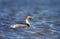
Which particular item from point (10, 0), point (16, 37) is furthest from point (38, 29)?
point (10, 0)

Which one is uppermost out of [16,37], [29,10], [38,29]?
[29,10]

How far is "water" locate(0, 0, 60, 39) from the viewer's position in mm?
17516

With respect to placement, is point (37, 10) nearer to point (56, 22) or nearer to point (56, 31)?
point (56, 22)

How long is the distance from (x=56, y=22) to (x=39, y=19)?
1.55m

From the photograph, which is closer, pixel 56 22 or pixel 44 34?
pixel 44 34

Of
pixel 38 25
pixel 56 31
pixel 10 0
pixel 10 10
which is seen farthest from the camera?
pixel 10 0

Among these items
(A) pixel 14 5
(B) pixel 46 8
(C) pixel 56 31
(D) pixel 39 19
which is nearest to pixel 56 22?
(D) pixel 39 19

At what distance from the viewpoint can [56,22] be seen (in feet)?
70.1

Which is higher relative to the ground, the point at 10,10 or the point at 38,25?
the point at 10,10

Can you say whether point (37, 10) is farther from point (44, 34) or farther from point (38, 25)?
point (44, 34)

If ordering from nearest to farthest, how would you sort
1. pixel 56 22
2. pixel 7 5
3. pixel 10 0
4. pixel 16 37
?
pixel 16 37 < pixel 56 22 < pixel 7 5 < pixel 10 0

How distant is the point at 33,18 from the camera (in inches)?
888

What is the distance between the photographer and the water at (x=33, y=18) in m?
17.5

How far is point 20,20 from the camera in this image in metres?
21.9
